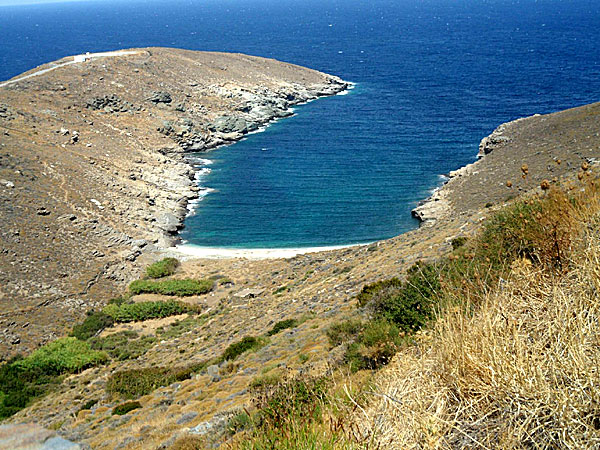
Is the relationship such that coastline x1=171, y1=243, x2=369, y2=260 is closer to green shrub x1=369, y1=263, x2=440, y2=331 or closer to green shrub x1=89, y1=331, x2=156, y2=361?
green shrub x1=89, y1=331, x2=156, y2=361

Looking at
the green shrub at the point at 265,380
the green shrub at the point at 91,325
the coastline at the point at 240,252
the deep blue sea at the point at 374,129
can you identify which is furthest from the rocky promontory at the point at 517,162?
the green shrub at the point at 265,380

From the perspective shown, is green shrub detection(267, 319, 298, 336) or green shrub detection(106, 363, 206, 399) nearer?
green shrub detection(106, 363, 206, 399)

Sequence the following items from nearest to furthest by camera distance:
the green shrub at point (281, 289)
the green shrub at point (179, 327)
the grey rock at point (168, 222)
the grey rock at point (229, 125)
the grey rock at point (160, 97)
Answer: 1. the green shrub at point (179, 327)
2. the green shrub at point (281, 289)
3. the grey rock at point (168, 222)
4. the grey rock at point (160, 97)
5. the grey rock at point (229, 125)

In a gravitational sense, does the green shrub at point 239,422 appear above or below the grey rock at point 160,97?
below

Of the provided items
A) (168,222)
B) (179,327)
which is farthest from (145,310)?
(168,222)

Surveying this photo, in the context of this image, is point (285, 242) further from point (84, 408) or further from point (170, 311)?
point (84, 408)

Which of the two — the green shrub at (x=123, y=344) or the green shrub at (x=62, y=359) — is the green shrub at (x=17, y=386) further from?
the green shrub at (x=123, y=344)

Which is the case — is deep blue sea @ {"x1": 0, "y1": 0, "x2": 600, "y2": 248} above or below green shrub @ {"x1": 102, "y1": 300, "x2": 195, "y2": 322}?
above

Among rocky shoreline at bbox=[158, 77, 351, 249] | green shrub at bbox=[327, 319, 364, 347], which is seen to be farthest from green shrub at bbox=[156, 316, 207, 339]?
rocky shoreline at bbox=[158, 77, 351, 249]
